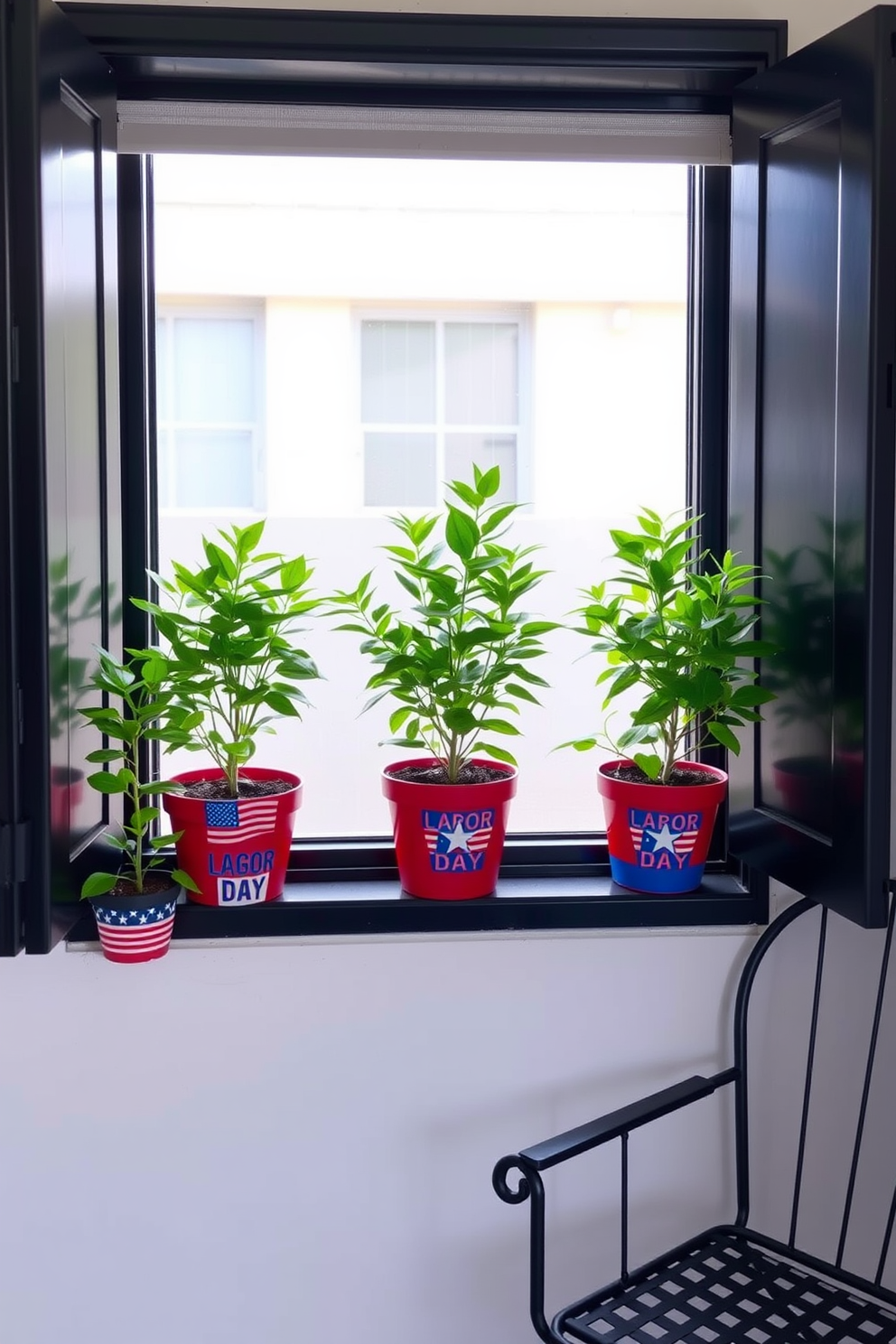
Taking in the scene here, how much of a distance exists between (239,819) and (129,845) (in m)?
0.16

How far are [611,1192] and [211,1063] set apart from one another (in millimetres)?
611

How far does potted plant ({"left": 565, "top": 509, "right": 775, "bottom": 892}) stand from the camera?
152 cm

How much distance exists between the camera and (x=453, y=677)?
5.11 feet

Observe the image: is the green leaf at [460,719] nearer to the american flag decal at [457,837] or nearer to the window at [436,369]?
the american flag decal at [457,837]

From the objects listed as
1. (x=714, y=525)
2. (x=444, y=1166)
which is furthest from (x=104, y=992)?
(x=714, y=525)

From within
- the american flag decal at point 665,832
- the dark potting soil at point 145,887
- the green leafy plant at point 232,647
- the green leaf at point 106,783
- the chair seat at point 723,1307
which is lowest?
the chair seat at point 723,1307

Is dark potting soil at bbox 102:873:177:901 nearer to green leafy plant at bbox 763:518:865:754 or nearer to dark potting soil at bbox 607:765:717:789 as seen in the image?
dark potting soil at bbox 607:765:717:789

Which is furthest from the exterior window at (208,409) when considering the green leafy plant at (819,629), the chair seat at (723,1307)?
the chair seat at (723,1307)

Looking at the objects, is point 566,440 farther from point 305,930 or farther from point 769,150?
point 305,930

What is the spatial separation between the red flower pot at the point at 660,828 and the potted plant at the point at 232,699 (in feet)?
1.50

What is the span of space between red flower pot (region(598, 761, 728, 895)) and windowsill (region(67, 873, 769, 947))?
3 cm

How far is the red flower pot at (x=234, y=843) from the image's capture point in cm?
153

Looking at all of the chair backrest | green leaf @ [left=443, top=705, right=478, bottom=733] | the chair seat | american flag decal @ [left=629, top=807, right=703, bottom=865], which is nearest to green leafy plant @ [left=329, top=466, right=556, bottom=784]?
green leaf @ [left=443, top=705, right=478, bottom=733]

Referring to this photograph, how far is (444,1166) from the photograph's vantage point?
1641 mm
